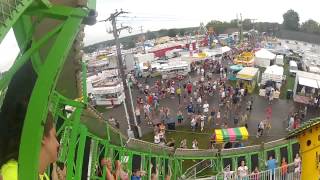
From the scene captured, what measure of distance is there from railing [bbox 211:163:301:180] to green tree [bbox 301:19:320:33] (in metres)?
76.5

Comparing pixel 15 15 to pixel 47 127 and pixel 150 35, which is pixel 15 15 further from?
pixel 150 35

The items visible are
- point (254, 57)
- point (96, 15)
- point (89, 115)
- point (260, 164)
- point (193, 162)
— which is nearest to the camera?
point (96, 15)

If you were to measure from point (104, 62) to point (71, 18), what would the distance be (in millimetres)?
53097

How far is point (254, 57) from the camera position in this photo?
45188 millimetres

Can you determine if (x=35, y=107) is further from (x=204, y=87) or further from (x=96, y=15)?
(x=204, y=87)

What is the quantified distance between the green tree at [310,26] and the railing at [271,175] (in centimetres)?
7646

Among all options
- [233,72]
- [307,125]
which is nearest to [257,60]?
[233,72]

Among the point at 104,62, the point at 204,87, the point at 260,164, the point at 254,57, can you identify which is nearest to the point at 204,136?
the point at 260,164

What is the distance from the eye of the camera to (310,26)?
8856 cm

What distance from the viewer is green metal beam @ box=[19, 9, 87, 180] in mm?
2285

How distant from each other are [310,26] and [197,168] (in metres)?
78.8

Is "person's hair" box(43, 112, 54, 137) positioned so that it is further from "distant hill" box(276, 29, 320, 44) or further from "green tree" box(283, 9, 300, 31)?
"green tree" box(283, 9, 300, 31)

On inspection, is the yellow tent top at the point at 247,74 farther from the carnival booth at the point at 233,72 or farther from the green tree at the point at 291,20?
the green tree at the point at 291,20

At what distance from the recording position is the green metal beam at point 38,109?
90.0 inches
